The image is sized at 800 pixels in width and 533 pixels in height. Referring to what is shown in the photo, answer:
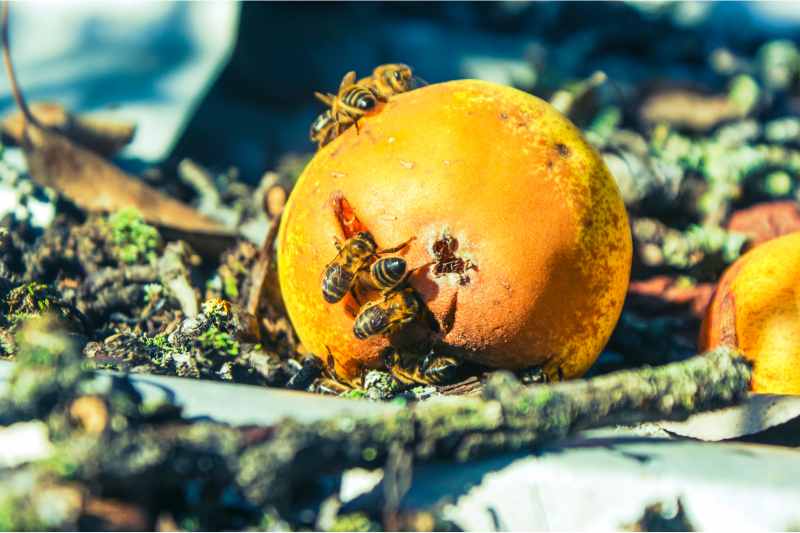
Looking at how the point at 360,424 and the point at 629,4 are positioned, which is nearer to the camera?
the point at 360,424

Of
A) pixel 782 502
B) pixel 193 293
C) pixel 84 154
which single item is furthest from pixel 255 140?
pixel 782 502

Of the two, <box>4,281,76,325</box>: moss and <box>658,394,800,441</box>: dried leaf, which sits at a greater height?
<box>658,394,800,441</box>: dried leaf

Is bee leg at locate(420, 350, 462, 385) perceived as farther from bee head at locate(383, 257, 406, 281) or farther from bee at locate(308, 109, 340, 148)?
bee at locate(308, 109, 340, 148)

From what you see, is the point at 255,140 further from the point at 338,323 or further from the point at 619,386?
the point at 619,386

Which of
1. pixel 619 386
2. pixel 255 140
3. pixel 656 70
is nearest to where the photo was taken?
pixel 619 386

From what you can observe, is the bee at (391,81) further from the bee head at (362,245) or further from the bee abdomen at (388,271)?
the bee abdomen at (388,271)

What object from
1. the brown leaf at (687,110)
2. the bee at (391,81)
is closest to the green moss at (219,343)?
the bee at (391,81)

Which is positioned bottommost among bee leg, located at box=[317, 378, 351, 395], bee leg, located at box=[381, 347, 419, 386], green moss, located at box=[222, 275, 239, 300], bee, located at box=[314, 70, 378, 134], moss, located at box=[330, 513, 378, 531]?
green moss, located at box=[222, 275, 239, 300]

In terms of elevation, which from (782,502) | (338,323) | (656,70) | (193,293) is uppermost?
(656,70)

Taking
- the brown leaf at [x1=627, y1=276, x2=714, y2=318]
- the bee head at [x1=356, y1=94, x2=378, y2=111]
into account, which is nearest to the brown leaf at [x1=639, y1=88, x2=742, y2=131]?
the brown leaf at [x1=627, y1=276, x2=714, y2=318]
